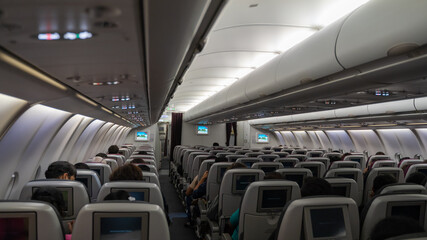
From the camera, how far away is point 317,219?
261 centimetres

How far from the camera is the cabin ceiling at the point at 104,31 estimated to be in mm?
1267

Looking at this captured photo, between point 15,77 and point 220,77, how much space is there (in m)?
7.99

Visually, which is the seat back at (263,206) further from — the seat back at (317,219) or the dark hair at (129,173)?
the dark hair at (129,173)

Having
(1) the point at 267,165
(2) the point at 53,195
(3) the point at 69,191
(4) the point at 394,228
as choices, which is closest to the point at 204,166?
(1) the point at 267,165

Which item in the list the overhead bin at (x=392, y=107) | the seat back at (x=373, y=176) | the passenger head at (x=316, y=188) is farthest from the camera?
the overhead bin at (x=392, y=107)

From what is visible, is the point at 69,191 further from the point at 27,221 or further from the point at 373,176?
the point at 373,176

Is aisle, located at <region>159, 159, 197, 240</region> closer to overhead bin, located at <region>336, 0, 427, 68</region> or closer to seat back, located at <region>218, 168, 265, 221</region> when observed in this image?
seat back, located at <region>218, 168, 265, 221</region>

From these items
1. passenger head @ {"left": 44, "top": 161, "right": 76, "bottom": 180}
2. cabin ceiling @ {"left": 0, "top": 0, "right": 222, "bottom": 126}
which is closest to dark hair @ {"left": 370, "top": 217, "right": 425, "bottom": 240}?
cabin ceiling @ {"left": 0, "top": 0, "right": 222, "bottom": 126}

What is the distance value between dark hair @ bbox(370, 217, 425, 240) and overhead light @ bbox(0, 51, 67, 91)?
8.80 ft

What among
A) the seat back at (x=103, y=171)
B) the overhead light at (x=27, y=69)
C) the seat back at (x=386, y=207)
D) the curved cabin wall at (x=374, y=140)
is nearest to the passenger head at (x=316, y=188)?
the seat back at (x=386, y=207)

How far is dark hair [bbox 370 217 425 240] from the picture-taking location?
6.88 ft

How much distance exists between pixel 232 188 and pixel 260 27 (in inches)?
103

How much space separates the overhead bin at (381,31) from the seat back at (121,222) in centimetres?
219

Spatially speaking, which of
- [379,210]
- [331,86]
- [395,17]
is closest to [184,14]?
[395,17]
